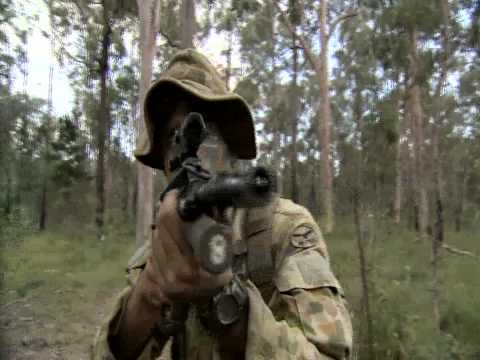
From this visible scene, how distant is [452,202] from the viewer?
1342 inches

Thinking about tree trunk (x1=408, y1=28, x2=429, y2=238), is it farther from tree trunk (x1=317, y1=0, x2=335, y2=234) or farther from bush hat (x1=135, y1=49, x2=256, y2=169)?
bush hat (x1=135, y1=49, x2=256, y2=169)

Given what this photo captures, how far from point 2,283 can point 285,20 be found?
11750mm

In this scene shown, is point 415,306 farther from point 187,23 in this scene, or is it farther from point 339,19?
point 339,19

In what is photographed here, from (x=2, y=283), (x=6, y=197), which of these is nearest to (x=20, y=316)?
(x=2, y=283)

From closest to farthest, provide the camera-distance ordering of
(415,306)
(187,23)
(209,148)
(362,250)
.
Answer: (209,148) → (362,250) → (415,306) → (187,23)

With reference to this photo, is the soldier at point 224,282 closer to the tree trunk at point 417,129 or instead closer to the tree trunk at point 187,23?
the tree trunk at point 187,23

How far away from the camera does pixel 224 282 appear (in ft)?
3.58

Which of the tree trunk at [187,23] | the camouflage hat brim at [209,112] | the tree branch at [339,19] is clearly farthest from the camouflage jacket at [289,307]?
the tree branch at [339,19]

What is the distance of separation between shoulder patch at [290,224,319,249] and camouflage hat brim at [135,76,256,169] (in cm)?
44

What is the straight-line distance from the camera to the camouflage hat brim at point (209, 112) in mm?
1634

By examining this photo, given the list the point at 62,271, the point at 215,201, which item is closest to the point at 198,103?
the point at 215,201

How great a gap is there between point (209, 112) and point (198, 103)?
49 millimetres

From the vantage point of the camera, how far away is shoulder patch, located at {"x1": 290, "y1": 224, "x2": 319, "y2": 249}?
142cm

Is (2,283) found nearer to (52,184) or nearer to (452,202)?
(52,184)
